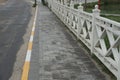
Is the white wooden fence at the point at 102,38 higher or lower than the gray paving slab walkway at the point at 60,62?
higher

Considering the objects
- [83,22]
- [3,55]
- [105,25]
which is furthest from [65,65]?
[83,22]

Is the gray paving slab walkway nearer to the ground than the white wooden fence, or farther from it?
nearer to the ground

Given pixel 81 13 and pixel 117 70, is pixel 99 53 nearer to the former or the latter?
pixel 117 70

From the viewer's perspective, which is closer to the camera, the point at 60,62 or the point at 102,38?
the point at 102,38

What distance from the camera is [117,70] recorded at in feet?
23.4

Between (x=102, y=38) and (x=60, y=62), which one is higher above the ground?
(x=102, y=38)

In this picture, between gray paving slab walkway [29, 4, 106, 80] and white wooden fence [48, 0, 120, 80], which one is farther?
gray paving slab walkway [29, 4, 106, 80]

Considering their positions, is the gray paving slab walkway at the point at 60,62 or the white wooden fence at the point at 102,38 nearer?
the white wooden fence at the point at 102,38

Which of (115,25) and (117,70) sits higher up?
(115,25)

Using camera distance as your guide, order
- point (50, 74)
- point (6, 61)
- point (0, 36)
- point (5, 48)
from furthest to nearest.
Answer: point (0, 36), point (5, 48), point (6, 61), point (50, 74)

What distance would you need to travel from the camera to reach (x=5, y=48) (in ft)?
37.3

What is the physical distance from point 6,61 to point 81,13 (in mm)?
4247

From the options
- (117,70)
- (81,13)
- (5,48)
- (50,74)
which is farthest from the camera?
(81,13)

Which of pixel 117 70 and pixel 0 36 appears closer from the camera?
pixel 117 70
